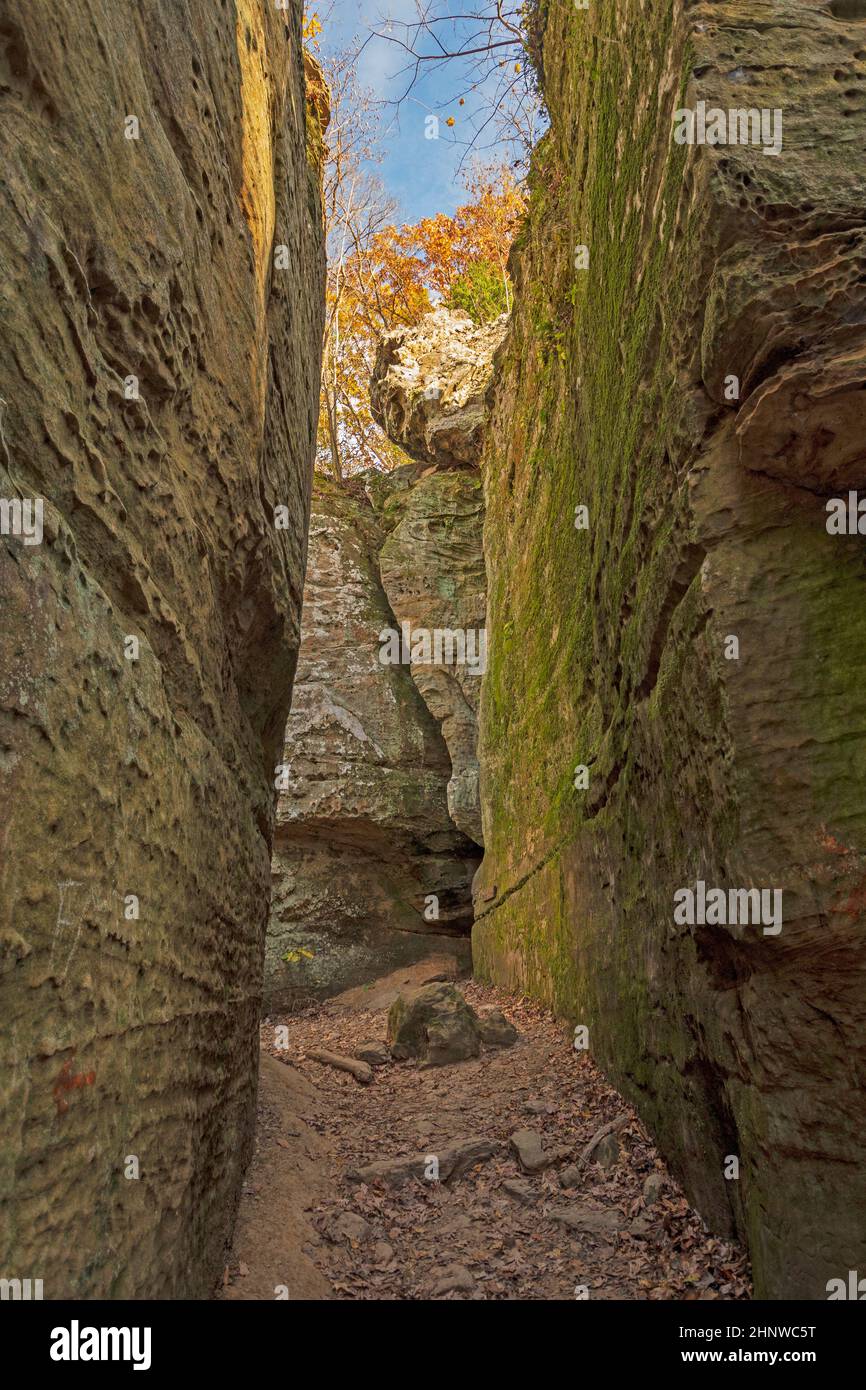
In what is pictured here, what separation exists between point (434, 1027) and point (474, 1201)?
2.54 m

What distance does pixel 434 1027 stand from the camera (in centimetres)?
704

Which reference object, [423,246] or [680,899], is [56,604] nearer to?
[680,899]

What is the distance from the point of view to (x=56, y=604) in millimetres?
2088

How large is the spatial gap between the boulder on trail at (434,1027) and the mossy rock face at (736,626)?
141 centimetres

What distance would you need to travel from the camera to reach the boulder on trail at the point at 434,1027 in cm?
684

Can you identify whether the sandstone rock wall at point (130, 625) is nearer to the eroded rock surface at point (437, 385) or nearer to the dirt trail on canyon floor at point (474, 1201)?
the dirt trail on canyon floor at point (474, 1201)

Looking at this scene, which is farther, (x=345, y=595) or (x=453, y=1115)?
(x=345, y=595)

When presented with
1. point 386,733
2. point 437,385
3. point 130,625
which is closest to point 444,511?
point 437,385

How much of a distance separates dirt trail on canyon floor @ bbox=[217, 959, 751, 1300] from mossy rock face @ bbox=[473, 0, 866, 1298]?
23 centimetres

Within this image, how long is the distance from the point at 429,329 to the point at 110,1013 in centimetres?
1681

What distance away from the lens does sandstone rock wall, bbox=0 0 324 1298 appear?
1.95 m

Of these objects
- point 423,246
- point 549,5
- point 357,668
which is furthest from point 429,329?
point 549,5

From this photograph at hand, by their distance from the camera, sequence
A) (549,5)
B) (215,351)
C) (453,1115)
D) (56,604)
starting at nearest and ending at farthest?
(56,604)
(215,351)
(453,1115)
(549,5)

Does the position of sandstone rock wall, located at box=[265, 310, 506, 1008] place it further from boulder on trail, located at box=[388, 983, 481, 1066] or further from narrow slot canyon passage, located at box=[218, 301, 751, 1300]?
boulder on trail, located at box=[388, 983, 481, 1066]
